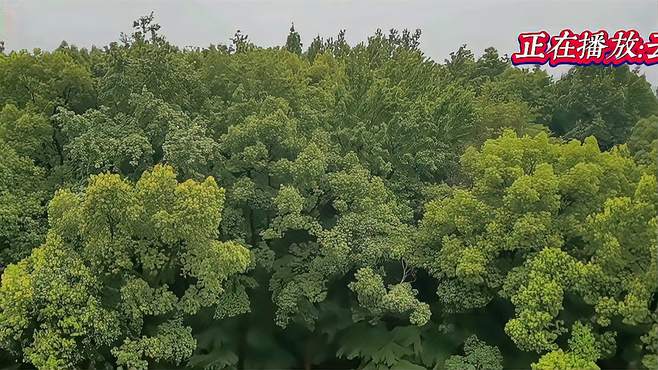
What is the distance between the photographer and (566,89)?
81.7ft

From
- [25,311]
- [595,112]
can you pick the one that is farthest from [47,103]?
[595,112]

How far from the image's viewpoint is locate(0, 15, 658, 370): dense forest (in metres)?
11.6

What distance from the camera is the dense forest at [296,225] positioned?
1158cm

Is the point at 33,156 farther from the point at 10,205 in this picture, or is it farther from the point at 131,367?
the point at 131,367

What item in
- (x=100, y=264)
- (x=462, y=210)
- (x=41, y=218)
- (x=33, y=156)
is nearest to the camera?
(x=100, y=264)

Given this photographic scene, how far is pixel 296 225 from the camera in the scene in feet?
44.8

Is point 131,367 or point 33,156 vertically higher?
point 33,156

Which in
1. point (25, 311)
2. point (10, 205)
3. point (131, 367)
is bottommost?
point (131, 367)

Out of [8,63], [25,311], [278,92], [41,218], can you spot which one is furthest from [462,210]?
[8,63]

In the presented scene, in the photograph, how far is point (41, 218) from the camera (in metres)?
14.7

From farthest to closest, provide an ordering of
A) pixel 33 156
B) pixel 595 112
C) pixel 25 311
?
pixel 595 112 < pixel 33 156 < pixel 25 311

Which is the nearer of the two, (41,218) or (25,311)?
(25,311)

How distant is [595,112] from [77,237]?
19.9 metres

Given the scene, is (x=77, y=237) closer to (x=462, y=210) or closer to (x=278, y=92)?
(x=278, y=92)
